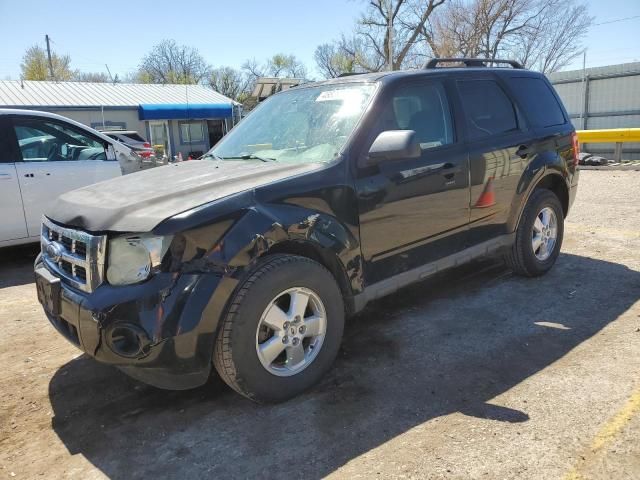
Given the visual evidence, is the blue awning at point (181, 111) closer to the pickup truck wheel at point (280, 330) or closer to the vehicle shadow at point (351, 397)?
the vehicle shadow at point (351, 397)

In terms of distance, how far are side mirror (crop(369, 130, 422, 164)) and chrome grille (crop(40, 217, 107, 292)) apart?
166cm

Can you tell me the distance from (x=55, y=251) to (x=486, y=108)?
3.42 metres

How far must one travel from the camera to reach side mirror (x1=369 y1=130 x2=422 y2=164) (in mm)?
3184

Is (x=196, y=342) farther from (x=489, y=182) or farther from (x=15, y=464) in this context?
(x=489, y=182)

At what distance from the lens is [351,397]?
120 inches

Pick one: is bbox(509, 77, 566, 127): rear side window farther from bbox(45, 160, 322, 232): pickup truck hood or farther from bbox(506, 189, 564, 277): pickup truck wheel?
bbox(45, 160, 322, 232): pickup truck hood

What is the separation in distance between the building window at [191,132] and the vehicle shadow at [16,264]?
21.4 meters

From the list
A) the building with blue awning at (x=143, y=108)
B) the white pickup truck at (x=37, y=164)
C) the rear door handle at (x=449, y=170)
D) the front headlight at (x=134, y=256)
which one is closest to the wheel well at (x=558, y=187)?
the rear door handle at (x=449, y=170)

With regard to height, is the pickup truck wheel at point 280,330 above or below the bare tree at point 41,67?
below

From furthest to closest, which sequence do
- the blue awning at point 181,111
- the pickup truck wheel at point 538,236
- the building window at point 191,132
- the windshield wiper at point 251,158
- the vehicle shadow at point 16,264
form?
the building window at point 191,132 → the blue awning at point 181,111 → the vehicle shadow at point 16,264 → the pickup truck wheel at point 538,236 → the windshield wiper at point 251,158

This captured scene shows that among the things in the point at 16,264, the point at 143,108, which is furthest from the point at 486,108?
the point at 143,108

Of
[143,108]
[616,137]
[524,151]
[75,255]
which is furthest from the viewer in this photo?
[143,108]

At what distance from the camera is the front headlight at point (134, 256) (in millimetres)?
2566

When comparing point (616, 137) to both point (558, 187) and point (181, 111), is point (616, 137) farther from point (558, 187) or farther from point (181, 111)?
point (181, 111)
